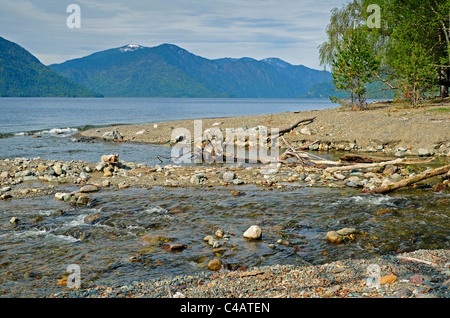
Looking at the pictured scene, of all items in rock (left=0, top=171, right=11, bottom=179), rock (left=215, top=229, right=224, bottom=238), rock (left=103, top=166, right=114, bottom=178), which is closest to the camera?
rock (left=215, top=229, right=224, bottom=238)

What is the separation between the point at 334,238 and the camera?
30.9 feet

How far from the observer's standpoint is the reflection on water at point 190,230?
820 centimetres

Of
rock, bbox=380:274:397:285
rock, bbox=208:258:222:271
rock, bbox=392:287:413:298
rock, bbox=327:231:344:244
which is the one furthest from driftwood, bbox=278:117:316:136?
rock, bbox=392:287:413:298

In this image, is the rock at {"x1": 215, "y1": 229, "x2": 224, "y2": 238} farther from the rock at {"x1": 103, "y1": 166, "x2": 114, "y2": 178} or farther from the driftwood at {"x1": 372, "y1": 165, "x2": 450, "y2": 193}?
the rock at {"x1": 103, "y1": 166, "x2": 114, "y2": 178}

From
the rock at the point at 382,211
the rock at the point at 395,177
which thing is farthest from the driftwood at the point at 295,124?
the rock at the point at 382,211

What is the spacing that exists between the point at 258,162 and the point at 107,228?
12.5 m

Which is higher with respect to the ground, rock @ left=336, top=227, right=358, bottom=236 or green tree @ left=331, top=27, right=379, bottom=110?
green tree @ left=331, top=27, right=379, bottom=110

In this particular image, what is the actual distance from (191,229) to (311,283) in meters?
4.84

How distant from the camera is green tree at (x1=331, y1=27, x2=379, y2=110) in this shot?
3603 centimetres

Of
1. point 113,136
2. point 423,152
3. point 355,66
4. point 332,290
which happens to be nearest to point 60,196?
point 332,290

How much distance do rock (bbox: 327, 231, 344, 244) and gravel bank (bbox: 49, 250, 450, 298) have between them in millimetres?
1467

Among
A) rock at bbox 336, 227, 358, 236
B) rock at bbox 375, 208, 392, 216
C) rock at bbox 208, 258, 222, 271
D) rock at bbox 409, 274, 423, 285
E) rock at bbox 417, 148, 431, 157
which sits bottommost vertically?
rock at bbox 208, 258, 222, 271

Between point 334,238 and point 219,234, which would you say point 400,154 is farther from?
point 219,234
